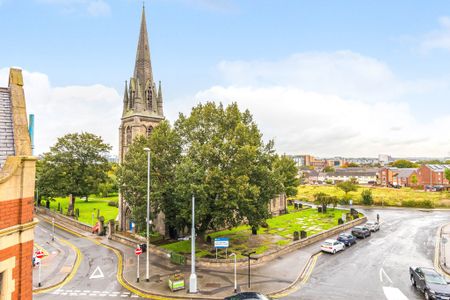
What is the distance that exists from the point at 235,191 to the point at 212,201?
2.83m

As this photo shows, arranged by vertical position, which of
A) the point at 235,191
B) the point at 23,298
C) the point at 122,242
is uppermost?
the point at 235,191

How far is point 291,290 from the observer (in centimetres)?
1959

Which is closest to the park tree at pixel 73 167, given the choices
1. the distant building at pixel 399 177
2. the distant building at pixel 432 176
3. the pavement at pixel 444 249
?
the pavement at pixel 444 249

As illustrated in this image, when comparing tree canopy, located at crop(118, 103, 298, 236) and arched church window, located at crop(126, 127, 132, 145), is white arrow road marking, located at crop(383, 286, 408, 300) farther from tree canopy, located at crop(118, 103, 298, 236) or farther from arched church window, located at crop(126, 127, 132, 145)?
arched church window, located at crop(126, 127, 132, 145)

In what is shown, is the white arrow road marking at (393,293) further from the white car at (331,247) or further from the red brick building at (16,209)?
the red brick building at (16,209)

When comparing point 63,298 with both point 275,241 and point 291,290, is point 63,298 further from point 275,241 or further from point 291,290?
point 275,241

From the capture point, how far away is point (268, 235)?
35719 millimetres

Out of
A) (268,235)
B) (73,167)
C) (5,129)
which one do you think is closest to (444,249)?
(268,235)

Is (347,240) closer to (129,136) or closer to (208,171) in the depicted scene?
(208,171)

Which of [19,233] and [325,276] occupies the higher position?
[19,233]

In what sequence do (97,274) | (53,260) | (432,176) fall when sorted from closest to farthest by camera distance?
(97,274) < (53,260) < (432,176)

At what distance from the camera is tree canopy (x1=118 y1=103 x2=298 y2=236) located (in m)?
24.7

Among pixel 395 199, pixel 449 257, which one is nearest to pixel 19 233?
pixel 449 257

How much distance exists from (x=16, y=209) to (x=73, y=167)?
50.1 meters
